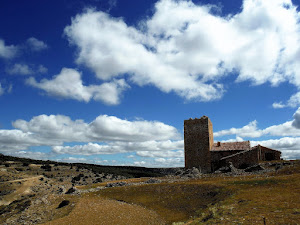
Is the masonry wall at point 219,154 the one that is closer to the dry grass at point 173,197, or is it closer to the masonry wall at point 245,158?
the masonry wall at point 245,158

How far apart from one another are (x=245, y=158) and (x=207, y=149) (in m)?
8.59

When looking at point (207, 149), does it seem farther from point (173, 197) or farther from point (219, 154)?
point (173, 197)

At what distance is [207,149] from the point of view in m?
52.0

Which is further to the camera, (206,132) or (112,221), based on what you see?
(206,132)

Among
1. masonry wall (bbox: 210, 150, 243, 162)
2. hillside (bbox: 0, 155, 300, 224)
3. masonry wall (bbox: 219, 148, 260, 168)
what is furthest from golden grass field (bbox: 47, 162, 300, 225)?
masonry wall (bbox: 210, 150, 243, 162)

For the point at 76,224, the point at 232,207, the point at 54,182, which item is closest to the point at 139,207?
the point at 76,224

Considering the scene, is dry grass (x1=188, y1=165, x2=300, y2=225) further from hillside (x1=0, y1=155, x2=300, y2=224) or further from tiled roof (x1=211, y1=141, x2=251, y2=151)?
tiled roof (x1=211, y1=141, x2=251, y2=151)

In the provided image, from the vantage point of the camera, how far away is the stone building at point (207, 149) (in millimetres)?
50447

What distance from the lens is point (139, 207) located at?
27.8m

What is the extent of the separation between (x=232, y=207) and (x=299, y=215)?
17.4 feet

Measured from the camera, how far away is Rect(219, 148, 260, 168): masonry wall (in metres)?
46.0

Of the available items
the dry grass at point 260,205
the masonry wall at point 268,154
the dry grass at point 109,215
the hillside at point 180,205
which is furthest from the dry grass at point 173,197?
the masonry wall at point 268,154

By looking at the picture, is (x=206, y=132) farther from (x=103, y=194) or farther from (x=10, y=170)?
(x=10, y=170)

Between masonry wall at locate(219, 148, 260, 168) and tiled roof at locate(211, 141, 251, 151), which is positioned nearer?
masonry wall at locate(219, 148, 260, 168)
